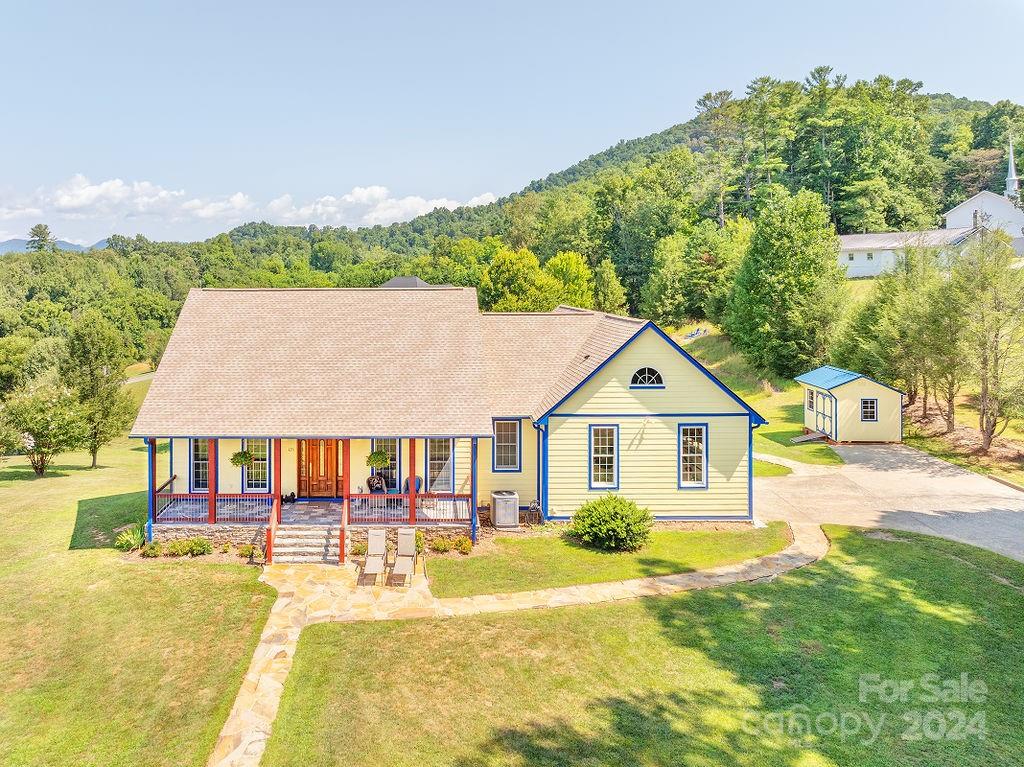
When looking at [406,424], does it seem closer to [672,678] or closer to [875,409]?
[672,678]

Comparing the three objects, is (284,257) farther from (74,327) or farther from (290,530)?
(290,530)

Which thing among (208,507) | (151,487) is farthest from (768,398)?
(151,487)

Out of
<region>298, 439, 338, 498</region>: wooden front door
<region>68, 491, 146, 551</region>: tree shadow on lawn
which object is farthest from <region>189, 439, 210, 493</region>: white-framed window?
<region>298, 439, 338, 498</region>: wooden front door

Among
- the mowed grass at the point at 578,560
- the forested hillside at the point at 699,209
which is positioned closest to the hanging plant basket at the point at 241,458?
the mowed grass at the point at 578,560

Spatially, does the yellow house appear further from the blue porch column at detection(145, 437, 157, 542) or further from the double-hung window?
the blue porch column at detection(145, 437, 157, 542)

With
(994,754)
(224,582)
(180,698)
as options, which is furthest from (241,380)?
(994,754)

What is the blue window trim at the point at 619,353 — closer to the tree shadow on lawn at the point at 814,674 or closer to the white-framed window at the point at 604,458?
the white-framed window at the point at 604,458
